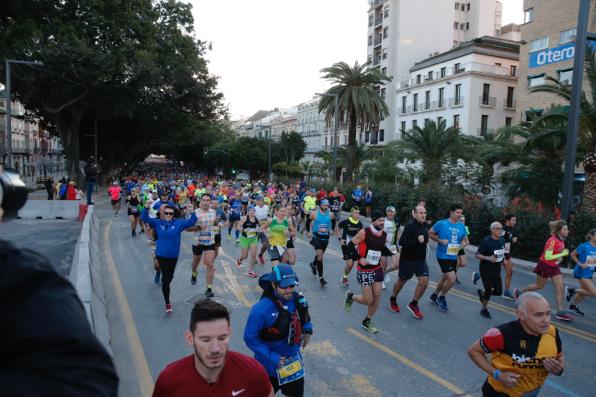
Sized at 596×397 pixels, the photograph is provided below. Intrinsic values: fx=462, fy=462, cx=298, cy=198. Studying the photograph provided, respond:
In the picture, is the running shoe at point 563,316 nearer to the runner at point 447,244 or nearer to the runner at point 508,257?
the runner at point 508,257

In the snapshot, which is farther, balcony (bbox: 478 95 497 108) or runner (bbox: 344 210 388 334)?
balcony (bbox: 478 95 497 108)

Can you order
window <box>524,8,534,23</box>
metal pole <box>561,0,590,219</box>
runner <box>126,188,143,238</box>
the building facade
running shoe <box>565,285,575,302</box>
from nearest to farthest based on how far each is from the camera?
running shoe <box>565,285,575,302</box> < metal pole <box>561,0,590,219</box> < runner <box>126,188,143,238</box> < the building facade < window <box>524,8,534,23</box>

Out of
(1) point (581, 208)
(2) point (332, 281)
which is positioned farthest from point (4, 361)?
(1) point (581, 208)

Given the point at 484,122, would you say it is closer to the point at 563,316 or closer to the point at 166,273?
the point at 563,316

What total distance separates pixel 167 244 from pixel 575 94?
11.3m

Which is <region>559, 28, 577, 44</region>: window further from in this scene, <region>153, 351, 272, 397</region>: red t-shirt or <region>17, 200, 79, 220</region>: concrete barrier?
<region>153, 351, 272, 397</region>: red t-shirt

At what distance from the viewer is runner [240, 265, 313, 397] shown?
4016 mm

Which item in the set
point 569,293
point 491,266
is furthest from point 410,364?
point 569,293

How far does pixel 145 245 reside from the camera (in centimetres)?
1491

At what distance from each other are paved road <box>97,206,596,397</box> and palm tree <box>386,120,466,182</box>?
1346 cm

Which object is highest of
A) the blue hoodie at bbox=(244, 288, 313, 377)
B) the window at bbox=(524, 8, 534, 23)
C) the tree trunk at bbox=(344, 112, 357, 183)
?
the window at bbox=(524, 8, 534, 23)

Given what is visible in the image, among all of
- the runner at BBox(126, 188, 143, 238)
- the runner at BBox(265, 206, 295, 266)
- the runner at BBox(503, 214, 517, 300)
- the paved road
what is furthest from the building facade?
the paved road

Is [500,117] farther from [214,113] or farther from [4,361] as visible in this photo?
[4,361]

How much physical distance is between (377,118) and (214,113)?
45.8 feet
